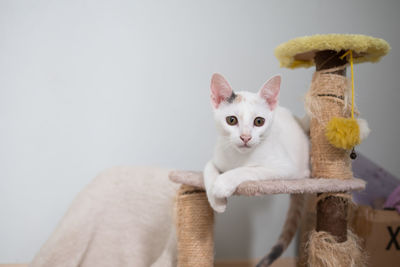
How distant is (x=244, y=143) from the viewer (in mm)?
1044

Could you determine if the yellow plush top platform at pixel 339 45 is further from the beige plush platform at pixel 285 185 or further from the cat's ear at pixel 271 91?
the beige plush platform at pixel 285 185

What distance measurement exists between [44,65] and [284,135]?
50.3 inches

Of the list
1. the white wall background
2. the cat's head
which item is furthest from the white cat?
the white wall background

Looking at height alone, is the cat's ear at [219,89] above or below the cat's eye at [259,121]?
above

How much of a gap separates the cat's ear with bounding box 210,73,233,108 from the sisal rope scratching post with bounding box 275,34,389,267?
328 mm

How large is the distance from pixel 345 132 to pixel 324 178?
0.71 feet

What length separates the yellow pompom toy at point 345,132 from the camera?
3.70 feet

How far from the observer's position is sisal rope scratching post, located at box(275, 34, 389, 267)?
1169 millimetres

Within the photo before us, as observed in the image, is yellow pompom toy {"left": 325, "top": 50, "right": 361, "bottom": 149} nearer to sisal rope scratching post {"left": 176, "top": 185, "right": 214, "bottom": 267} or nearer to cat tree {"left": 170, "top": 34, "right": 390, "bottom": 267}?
cat tree {"left": 170, "top": 34, "right": 390, "bottom": 267}

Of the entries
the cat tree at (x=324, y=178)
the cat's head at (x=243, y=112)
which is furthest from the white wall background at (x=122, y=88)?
the cat's head at (x=243, y=112)

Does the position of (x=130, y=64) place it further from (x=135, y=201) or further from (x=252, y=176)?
(x=252, y=176)

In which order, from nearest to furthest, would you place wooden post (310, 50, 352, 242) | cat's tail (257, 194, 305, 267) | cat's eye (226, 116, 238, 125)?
cat's eye (226, 116, 238, 125), wooden post (310, 50, 352, 242), cat's tail (257, 194, 305, 267)

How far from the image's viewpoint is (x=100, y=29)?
5.70ft

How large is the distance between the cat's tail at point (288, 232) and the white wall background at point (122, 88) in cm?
39
